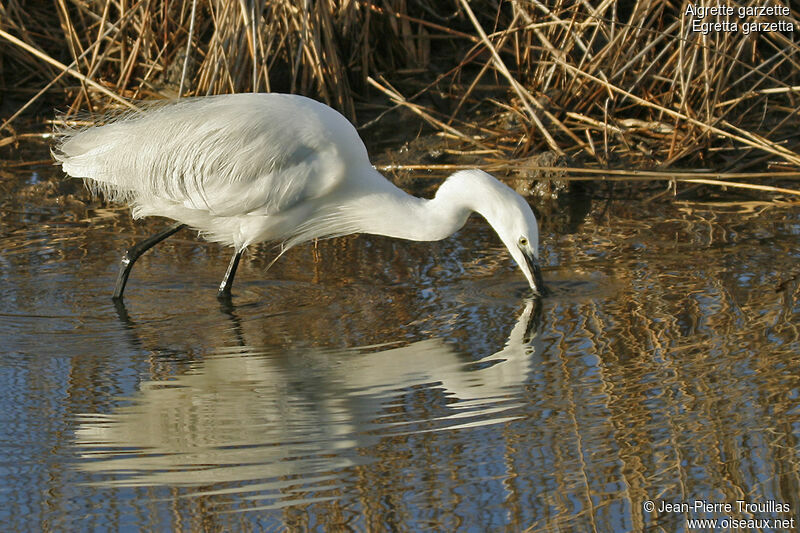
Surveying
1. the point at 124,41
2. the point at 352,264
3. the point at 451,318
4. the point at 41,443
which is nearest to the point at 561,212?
the point at 352,264

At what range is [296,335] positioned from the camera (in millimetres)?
5445

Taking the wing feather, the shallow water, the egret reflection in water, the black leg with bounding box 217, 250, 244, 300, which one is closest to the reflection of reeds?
the shallow water

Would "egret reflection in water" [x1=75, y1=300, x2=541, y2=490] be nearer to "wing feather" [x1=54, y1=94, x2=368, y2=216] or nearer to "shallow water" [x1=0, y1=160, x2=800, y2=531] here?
"shallow water" [x1=0, y1=160, x2=800, y2=531]

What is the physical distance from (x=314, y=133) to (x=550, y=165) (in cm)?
245

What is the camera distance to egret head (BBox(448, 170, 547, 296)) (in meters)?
5.69

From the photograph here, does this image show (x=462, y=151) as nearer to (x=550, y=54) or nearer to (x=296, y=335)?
(x=550, y=54)

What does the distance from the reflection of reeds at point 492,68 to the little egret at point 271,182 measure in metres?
1.62

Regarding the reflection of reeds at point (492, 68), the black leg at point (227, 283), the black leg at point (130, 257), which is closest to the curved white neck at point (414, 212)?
the black leg at point (227, 283)

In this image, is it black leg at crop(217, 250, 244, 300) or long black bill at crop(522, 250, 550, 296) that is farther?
black leg at crop(217, 250, 244, 300)

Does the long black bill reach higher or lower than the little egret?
lower

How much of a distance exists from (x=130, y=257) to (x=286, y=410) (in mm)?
2172

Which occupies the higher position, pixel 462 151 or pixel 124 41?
pixel 124 41

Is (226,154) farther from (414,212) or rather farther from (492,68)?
(492,68)

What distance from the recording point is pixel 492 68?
9328mm
